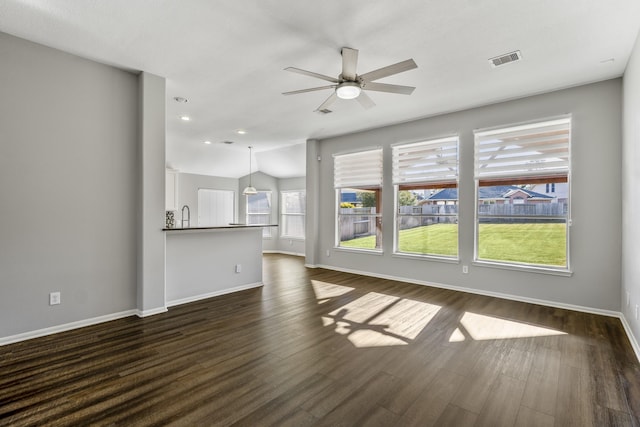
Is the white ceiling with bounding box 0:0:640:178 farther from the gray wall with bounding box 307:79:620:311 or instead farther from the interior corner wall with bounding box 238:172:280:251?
the interior corner wall with bounding box 238:172:280:251

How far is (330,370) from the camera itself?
254cm

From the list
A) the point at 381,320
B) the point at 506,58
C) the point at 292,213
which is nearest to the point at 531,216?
the point at 506,58

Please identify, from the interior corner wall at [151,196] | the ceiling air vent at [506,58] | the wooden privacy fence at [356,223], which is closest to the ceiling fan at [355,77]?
the ceiling air vent at [506,58]

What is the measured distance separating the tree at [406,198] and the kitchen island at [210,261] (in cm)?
277

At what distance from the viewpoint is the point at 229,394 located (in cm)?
220

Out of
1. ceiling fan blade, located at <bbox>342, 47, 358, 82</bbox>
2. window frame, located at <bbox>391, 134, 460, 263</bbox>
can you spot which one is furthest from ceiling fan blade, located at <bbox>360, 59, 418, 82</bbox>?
window frame, located at <bbox>391, 134, 460, 263</bbox>

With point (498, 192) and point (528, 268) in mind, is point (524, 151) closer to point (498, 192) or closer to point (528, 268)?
point (498, 192)

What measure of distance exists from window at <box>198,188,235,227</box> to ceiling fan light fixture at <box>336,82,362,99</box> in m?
7.18

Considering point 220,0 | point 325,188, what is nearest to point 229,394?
point 220,0

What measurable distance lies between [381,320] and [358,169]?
3642 millimetres

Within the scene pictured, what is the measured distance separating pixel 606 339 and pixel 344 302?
2877mm

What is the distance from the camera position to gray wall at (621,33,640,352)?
291 centimetres

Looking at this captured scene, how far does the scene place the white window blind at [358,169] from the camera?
6.31 meters

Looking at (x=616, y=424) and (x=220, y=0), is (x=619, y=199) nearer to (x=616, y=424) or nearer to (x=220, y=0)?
(x=616, y=424)
